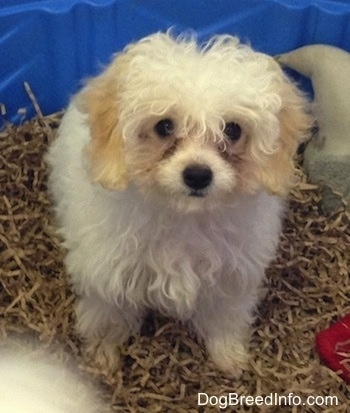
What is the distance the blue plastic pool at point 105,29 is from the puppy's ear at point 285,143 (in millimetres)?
867

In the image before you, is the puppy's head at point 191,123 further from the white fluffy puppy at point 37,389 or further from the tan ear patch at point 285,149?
the white fluffy puppy at point 37,389

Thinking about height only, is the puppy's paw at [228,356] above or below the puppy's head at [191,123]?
below

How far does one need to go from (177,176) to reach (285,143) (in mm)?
248

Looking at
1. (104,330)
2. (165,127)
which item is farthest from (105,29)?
(165,127)

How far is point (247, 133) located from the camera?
168cm

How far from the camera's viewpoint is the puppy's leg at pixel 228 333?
210 centimetres

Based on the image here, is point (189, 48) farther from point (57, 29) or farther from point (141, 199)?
point (57, 29)

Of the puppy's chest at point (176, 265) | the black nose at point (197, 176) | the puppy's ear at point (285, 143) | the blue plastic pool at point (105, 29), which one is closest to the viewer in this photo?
the black nose at point (197, 176)

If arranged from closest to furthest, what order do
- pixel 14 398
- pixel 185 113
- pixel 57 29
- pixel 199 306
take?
pixel 14 398, pixel 185 113, pixel 199 306, pixel 57 29

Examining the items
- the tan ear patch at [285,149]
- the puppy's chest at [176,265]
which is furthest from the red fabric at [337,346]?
the tan ear patch at [285,149]

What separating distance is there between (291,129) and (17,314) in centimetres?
82

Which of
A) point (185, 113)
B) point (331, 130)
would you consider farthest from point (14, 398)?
point (331, 130)

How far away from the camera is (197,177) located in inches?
63.6

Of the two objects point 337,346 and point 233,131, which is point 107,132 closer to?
point 233,131
